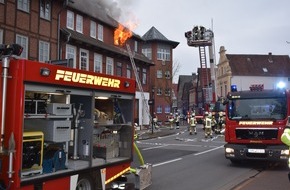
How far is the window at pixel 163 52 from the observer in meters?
49.4

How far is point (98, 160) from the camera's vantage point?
7.06 metres

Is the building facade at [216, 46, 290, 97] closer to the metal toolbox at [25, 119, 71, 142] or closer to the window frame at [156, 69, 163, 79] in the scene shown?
the window frame at [156, 69, 163, 79]

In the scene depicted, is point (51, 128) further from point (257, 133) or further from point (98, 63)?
point (98, 63)

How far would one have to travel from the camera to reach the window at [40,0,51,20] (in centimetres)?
2371

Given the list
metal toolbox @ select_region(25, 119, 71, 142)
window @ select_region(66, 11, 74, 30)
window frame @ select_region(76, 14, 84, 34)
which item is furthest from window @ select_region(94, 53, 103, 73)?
metal toolbox @ select_region(25, 119, 71, 142)

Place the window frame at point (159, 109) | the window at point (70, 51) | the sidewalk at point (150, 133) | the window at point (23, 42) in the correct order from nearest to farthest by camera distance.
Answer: the window at point (23, 42) < the sidewalk at point (150, 133) < the window at point (70, 51) < the window frame at point (159, 109)

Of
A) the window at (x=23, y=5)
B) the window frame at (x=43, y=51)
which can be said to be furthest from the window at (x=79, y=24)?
the window at (x=23, y=5)

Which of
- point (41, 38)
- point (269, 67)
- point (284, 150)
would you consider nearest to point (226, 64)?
point (269, 67)

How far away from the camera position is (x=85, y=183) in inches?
265

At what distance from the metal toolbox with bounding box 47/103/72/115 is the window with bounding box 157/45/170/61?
4347 centimetres

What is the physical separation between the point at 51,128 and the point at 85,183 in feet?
4.57

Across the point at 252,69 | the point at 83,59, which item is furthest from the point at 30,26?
the point at 252,69

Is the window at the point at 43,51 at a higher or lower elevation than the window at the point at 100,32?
lower

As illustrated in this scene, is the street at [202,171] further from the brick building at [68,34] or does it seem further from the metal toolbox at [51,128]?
the brick building at [68,34]
